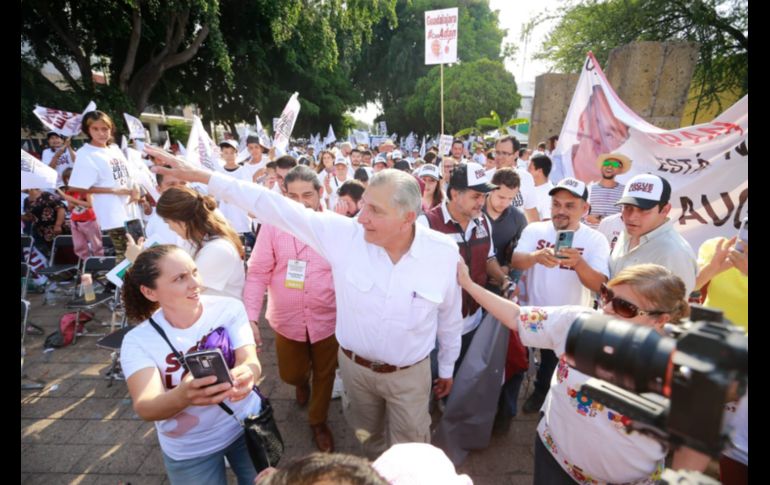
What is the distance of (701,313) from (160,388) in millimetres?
1840

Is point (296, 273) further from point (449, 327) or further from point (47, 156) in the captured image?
point (47, 156)

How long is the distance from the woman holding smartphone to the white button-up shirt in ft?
1.67

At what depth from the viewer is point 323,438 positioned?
9.75ft

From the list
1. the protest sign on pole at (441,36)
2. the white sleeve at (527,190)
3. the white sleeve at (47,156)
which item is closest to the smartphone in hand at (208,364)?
the white sleeve at (527,190)

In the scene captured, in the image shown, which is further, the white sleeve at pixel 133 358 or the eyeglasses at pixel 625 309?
the white sleeve at pixel 133 358

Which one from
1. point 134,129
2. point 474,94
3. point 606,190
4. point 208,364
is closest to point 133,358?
point 208,364

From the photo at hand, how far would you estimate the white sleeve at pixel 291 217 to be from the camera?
2.08 m

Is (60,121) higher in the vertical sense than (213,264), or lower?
higher

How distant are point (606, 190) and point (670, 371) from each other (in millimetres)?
4485

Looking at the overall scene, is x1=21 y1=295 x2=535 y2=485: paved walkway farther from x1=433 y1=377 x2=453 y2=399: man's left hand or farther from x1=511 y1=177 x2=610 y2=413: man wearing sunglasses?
x1=511 y1=177 x2=610 y2=413: man wearing sunglasses

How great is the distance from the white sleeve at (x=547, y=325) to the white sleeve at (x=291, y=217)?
1036mm

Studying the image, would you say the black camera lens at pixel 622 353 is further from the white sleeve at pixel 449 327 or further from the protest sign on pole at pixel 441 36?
the protest sign on pole at pixel 441 36

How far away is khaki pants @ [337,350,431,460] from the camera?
2.26 metres
